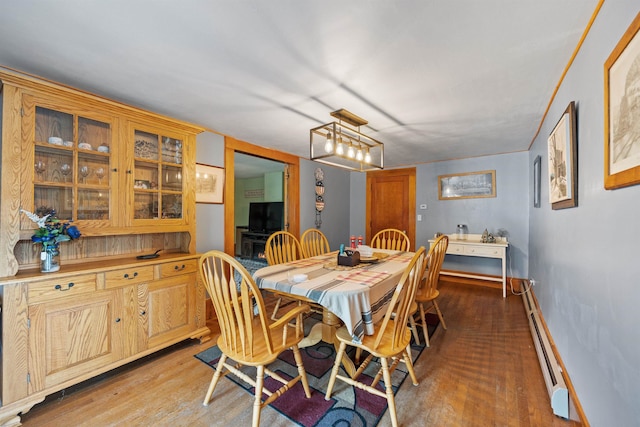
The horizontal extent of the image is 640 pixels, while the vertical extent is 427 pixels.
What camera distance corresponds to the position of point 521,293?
3.72 m

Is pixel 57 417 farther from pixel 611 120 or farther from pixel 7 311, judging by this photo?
pixel 611 120

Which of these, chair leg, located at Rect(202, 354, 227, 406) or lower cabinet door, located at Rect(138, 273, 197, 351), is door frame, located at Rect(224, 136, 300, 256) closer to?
lower cabinet door, located at Rect(138, 273, 197, 351)

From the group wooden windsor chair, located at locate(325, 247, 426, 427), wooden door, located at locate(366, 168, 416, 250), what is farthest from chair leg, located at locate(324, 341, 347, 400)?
wooden door, located at locate(366, 168, 416, 250)

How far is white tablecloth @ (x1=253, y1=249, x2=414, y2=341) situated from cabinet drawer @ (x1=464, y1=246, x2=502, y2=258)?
7.55 ft

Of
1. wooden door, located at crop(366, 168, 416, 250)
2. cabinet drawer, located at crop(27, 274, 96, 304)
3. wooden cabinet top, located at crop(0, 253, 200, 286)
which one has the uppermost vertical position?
wooden door, located at crop(366, 168, 416, 250)

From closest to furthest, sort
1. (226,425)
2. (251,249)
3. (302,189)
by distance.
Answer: (226,425) < (302,189) < (251,249)

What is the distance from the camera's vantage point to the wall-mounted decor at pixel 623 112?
2.91 feet

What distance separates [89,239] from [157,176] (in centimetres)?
73

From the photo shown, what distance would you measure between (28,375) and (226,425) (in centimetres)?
127

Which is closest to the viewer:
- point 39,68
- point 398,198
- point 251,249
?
point 39,68

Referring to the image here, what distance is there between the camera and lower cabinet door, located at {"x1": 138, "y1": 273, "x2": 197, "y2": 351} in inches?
82.0

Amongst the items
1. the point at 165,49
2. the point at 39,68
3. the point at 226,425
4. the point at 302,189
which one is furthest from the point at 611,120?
the point at 302,189

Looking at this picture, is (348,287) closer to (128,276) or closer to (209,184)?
(128,276)

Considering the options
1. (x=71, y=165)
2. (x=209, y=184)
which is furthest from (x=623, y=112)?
(x=209, y=184)
